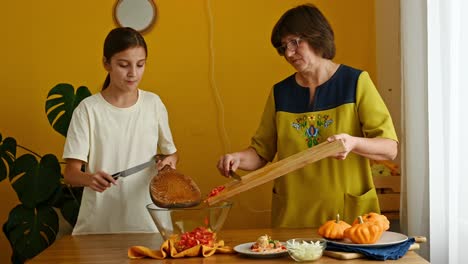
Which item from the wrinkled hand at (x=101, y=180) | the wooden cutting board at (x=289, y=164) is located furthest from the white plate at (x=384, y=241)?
the wrinkled hand at (x=101, y=180)

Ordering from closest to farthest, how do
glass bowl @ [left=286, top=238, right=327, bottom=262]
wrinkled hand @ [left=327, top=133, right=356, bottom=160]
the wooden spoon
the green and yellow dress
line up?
glass bowl @ [left=286, top=238, right=327, bottom=262], wrinkled hand @ [left=327, top=133, right=356, bottom=160], the wooden spoon, the green and yellow dress

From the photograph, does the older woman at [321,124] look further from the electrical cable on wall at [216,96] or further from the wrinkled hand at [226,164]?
the electrical cable on wall at [216,96]

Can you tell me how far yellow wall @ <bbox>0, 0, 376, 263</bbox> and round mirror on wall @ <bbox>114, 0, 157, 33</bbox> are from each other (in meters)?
0.04

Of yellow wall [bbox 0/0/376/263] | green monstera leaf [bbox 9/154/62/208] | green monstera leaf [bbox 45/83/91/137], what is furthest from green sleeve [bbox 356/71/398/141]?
green monstera leaf [bbox 9/154/62/208]

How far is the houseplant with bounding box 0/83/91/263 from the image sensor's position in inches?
118

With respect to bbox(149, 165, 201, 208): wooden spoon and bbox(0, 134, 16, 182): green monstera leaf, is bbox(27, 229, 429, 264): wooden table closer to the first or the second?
bbox(149, 165, 201, 208): wooden spoon

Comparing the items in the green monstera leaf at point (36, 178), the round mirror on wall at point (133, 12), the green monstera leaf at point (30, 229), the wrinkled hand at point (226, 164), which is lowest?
the green monstera leaf at point (30, 229)

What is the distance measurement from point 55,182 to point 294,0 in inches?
52.3

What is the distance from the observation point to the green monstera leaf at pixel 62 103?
9.84 feet

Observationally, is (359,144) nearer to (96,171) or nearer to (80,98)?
(96,171)

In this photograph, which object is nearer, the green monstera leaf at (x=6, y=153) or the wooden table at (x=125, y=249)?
the wooden table at (x=125, y=249)

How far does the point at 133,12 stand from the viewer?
3270 millimetres

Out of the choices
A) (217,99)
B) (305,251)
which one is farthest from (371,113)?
(217,99)

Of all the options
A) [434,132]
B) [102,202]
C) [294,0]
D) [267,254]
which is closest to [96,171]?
[102,202]
